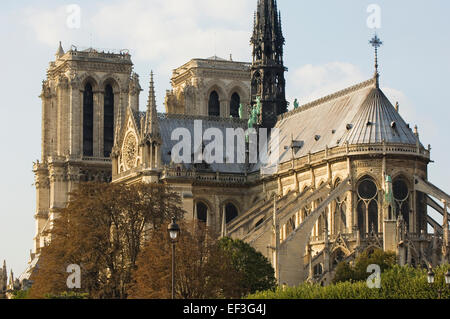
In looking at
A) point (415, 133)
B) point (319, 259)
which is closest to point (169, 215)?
point (319, 259)

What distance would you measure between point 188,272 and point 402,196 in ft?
68.9

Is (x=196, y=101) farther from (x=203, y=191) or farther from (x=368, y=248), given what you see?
(x=368, y=248)

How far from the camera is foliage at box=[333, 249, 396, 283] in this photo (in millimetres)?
73688

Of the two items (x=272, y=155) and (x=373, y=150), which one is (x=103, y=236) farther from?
(x=272, y=155)

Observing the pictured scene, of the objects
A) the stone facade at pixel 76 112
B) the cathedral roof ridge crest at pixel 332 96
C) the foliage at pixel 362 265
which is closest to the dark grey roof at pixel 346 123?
the cathedral roof ridge crest at pixel 332 96

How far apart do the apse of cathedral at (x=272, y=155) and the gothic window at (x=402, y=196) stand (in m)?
0.09

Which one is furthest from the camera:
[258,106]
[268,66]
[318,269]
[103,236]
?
[268,66]

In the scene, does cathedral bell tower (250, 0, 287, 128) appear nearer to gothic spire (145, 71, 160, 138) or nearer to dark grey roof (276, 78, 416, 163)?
dark grey roof (276, 78, 416, 163)

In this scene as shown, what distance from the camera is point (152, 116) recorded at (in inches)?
3858

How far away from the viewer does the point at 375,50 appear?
87.1 m

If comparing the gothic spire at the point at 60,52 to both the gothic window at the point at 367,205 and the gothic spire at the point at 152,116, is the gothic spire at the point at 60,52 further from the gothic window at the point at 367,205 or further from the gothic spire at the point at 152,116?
the gothic window at the point at 367,205

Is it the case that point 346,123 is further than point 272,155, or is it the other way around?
point 272,155

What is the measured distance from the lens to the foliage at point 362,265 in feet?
242

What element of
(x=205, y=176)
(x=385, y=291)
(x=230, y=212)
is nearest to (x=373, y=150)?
(x=205, y=176)
